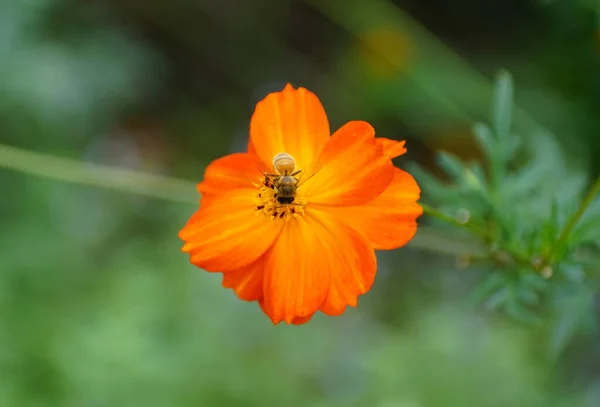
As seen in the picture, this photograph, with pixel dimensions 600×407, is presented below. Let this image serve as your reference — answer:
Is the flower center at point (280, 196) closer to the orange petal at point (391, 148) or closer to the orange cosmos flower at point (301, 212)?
the orange cosmos flower at point (301, 212)

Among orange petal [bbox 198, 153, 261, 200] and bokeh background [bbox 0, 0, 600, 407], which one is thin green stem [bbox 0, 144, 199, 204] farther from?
orange petal [bbox 198, 153, 261, 200]

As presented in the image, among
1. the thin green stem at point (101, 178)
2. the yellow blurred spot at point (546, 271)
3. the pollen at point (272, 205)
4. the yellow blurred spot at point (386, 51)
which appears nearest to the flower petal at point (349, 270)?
the pollen at point (272, 205)

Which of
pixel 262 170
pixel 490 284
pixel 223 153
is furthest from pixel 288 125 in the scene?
pixel 223 153

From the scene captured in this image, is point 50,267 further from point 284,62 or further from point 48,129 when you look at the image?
point 284,62

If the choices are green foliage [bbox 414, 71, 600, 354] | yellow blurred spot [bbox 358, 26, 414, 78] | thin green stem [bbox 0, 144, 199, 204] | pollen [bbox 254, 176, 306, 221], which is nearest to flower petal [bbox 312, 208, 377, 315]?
pollen [bbox 254, 176, 306, 221]

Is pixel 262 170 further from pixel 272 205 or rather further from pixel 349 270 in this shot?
pixel 349 270

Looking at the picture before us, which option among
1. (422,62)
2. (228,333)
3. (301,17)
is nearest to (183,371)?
(228,333)
